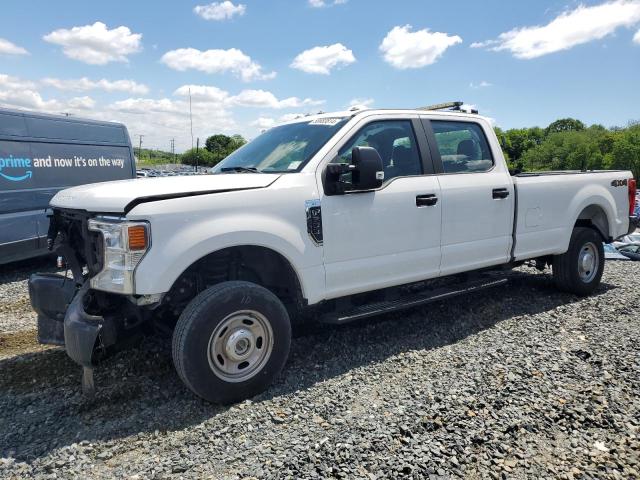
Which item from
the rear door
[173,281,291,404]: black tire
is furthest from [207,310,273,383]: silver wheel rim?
the rear door

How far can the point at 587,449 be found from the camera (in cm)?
267

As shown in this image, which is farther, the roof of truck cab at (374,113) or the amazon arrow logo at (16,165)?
the amazon arrow logo at (16,165)

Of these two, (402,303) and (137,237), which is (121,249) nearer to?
(137,237)

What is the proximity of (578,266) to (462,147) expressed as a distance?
2.29 metres

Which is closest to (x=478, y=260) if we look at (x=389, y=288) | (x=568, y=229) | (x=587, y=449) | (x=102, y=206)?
(x=389, y=288)

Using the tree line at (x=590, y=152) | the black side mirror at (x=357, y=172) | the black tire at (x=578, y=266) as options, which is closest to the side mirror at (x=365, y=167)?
the black side mirror at (x=357, y=172)

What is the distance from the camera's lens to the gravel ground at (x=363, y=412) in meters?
2.56

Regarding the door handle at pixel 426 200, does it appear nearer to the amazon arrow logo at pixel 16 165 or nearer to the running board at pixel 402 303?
the running board at pixel 402 303

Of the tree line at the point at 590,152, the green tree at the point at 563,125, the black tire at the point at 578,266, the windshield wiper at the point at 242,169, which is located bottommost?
the black tire at the point at 578,266

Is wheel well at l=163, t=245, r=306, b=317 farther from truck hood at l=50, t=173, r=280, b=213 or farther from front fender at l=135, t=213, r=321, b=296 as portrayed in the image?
truck hood at l=50, t=173, r=280, b=213

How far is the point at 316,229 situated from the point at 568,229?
3450 mm

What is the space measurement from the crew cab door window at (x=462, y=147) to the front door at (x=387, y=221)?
10.5 inches

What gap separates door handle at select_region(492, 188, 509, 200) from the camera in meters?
4.68

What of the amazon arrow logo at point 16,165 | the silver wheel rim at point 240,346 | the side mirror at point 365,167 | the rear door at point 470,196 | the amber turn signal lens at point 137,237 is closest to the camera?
the amber turn signal lens at point 137,237
